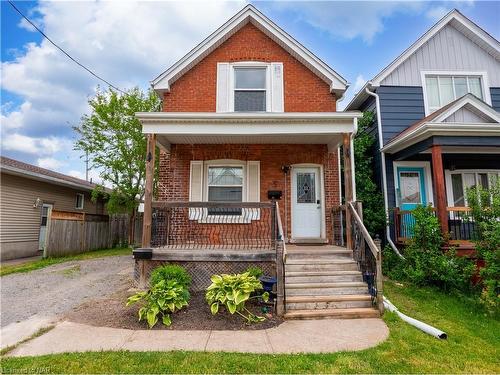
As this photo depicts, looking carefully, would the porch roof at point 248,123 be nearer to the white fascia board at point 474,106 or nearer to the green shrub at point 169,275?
the white fascia board at point 474,106

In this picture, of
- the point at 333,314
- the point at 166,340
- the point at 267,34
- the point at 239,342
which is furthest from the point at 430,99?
the point at 166,340

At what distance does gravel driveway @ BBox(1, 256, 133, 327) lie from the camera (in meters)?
5.45

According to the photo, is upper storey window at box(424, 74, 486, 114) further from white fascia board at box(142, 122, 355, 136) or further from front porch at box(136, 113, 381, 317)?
white fascia board at box(142, 122, 355, 136)

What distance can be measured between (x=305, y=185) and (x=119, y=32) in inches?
356

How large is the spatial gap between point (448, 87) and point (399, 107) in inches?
77.6

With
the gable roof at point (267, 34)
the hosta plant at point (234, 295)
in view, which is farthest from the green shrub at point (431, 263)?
the gable roof at point (267, 34)

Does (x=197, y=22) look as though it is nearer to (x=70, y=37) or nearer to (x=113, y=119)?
(x=70, y=37)

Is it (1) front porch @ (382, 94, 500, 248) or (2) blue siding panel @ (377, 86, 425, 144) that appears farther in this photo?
(2) blue siding panel @ (377, 86, 425, 144)

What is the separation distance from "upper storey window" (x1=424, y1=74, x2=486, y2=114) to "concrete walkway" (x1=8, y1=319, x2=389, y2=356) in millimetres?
8647

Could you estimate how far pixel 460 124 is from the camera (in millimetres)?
7617

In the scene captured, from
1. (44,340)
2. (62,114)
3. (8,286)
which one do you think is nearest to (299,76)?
(44,340)

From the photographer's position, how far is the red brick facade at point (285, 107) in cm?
854

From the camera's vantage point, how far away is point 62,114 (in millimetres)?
16266

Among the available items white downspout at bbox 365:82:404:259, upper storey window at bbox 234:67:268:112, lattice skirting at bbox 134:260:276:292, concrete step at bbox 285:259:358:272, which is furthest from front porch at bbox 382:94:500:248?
upper storey window at bbox 234:67:268:112
